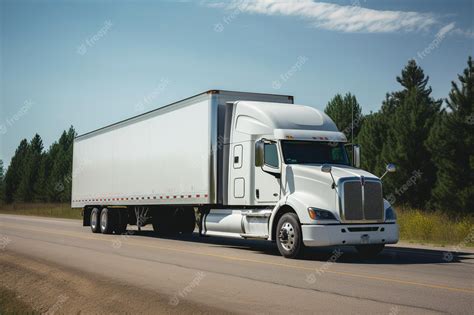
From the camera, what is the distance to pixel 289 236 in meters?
13.3

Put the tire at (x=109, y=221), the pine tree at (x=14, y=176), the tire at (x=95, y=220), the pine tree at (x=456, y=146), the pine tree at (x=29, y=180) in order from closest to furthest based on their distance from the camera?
the tire at (x=109, y=221) → the tire at (x=95, y=220) → the pine tree at (x=456, y=146) → the pine tree at (x=29, y=180) → the pine tree at (x=14, y=176)

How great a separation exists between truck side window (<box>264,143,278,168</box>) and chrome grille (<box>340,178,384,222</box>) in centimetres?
206

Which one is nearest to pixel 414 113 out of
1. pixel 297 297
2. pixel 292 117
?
pixel 292 117

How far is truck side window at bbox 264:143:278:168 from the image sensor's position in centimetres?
1432

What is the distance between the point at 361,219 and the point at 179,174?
6.97 meters

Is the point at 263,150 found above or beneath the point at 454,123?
beneath

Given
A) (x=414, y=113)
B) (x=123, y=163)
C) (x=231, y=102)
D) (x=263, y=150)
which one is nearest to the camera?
(x=263, y=150)

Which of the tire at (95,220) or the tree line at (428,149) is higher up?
the tree line at (428,149)

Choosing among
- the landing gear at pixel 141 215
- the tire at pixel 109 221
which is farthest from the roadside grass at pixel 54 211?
the landing gear at pixel 141 215

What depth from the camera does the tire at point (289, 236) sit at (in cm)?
1305

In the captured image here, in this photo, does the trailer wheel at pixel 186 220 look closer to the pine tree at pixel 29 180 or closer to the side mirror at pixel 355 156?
the side mirror at pixel 355 156

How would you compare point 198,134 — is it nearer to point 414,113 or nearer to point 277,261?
point 277,261

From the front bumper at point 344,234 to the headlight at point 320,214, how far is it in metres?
0.19

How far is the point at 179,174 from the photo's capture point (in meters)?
18.2
